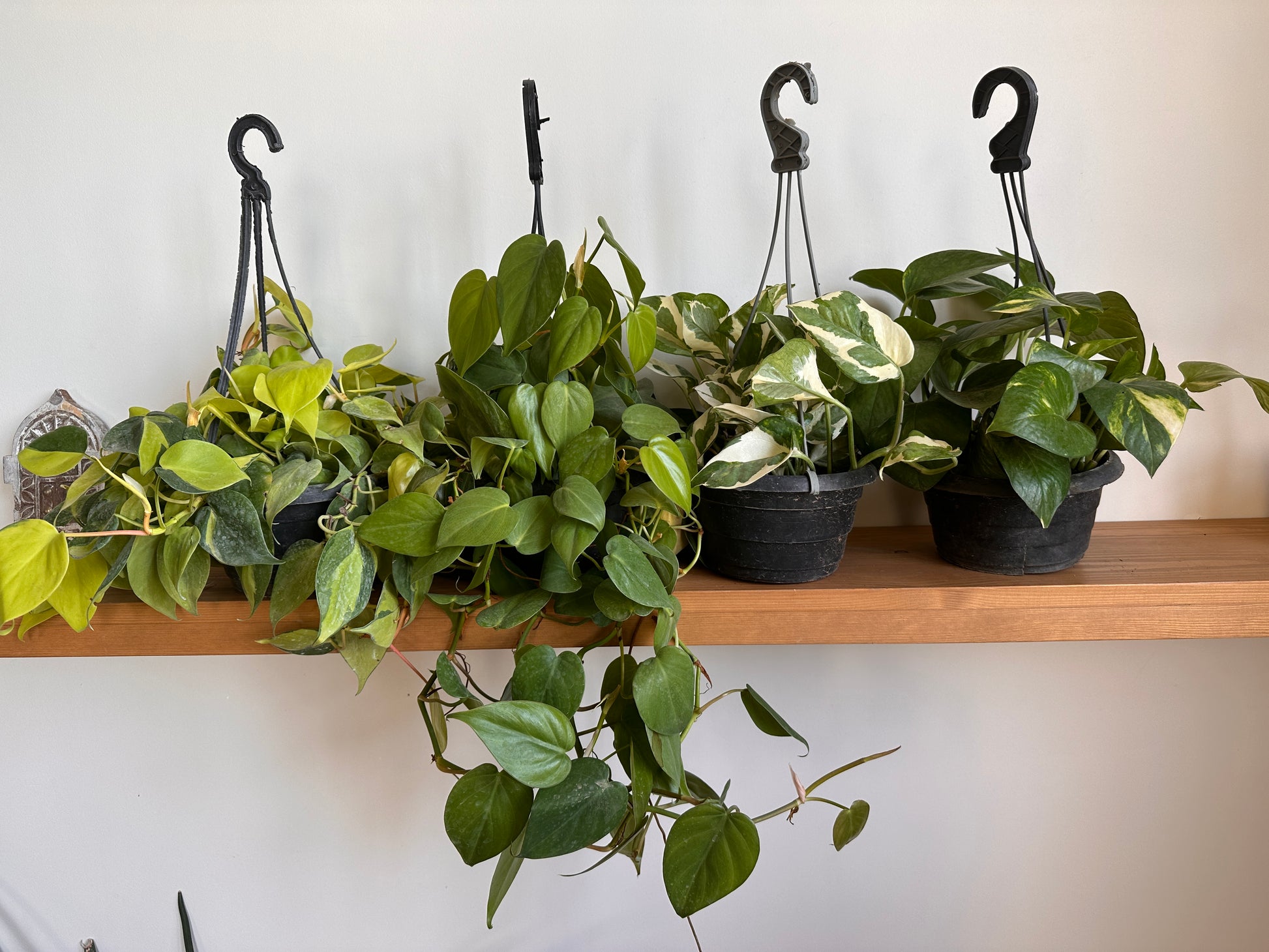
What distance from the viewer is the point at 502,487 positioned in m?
0.65

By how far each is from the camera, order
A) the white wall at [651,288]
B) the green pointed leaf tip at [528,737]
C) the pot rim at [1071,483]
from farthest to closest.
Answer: the white wall at [651,288], the pot rim at [1071,483], the green pointed leaf tip at [528,737]

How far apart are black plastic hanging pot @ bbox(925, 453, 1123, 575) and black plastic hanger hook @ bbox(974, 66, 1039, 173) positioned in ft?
0.96

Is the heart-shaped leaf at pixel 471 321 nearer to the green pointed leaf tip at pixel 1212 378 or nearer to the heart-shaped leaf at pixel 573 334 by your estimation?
the heart-shaped leaf at pixel 573 334

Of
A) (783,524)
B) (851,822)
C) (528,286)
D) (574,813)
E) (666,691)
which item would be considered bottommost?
(851,822)

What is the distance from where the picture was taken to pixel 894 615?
697 millimetres

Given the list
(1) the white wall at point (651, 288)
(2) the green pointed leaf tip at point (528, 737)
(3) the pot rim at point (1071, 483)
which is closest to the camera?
(2) the green pointed leaf tip at point (528, 737)

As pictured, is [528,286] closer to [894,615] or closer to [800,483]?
[800,483]

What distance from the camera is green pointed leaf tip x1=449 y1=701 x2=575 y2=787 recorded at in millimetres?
572

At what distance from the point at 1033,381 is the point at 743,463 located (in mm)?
229

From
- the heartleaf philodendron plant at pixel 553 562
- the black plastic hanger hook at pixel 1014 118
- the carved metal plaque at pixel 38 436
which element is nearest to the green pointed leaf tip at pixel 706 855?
the heartleaf philodendron plant at pixel 553 562

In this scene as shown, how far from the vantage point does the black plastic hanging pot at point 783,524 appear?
0.67m

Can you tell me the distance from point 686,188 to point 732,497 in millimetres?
406

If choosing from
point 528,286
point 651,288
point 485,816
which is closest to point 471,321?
point 528,286

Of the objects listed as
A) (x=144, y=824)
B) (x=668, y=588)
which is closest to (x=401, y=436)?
(x=668, y=588)
